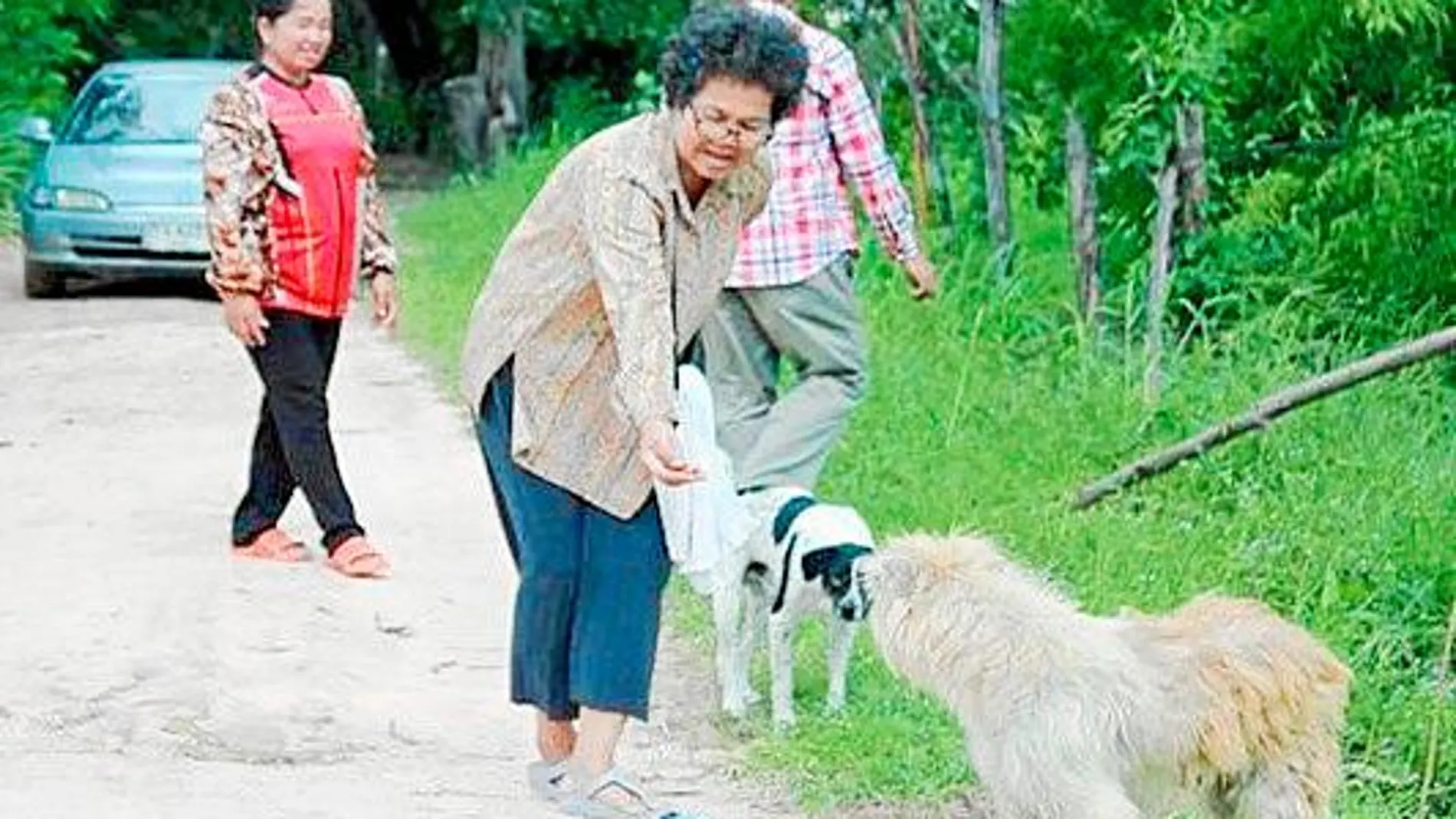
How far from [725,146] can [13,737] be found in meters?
2.50

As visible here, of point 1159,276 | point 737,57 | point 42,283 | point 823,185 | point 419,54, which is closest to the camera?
point 737,57

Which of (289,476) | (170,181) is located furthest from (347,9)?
(289,476)

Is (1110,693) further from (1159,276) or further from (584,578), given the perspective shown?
(1159,276)

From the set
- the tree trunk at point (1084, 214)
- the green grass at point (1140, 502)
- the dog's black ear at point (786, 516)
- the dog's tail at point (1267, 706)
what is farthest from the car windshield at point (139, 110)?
the dog's tail at point (1267, 706)

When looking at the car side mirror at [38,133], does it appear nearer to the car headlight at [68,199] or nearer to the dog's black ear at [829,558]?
the car headlight at [68,199]

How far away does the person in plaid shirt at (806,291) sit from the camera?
7734mm

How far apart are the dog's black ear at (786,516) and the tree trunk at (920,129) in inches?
302

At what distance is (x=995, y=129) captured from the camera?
13367 mm

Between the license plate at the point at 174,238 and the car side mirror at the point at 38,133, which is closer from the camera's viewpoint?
the license plate at the point at 174,238

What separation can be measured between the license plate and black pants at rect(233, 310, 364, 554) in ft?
28.5

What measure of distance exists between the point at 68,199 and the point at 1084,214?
748cm

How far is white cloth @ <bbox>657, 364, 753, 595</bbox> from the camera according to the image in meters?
5.65

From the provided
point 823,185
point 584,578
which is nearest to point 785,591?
point 584,578

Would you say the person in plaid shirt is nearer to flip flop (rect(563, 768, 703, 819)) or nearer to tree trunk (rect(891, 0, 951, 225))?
flip flop (rect(563, 768, 703, 819))
